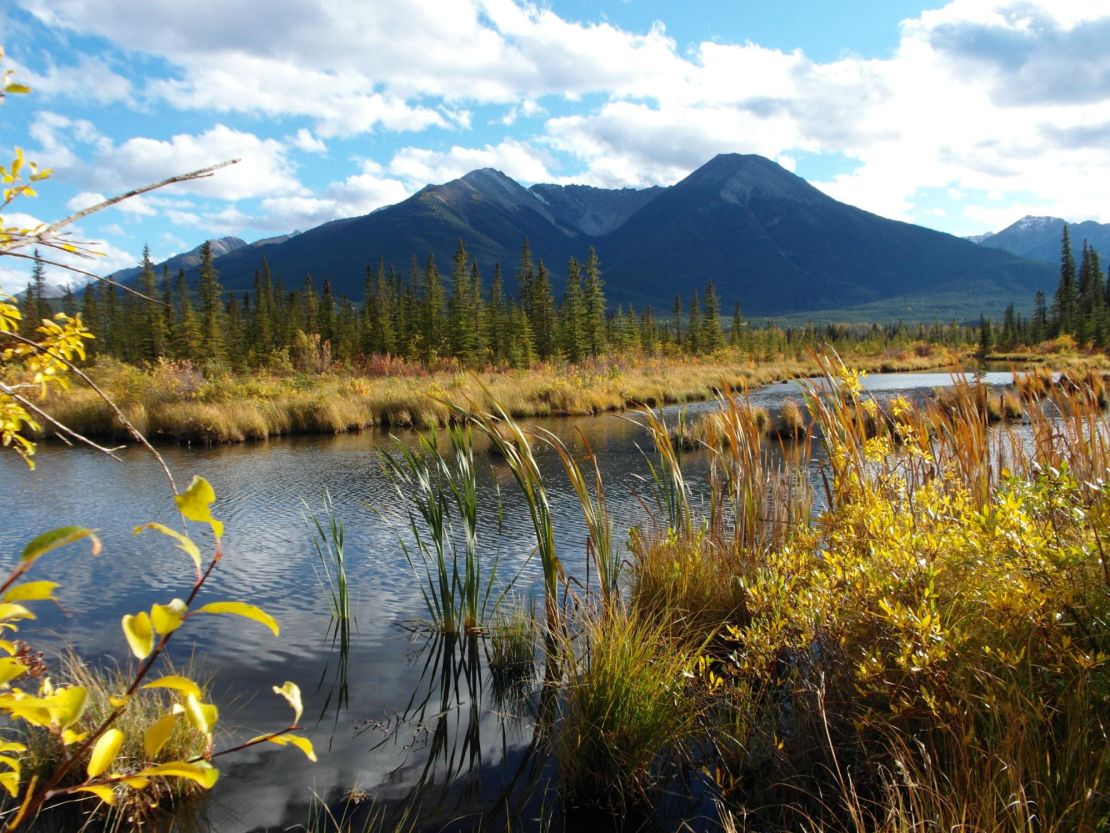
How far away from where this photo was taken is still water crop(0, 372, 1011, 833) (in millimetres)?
3941

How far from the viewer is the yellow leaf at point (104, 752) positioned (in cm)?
89

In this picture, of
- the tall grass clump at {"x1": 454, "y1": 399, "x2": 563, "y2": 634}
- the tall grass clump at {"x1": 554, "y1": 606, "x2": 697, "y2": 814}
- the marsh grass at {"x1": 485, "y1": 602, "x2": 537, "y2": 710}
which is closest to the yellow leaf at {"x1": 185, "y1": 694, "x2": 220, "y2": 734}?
the tall grass clump at {"x1": 554, "y1": 606, "x2": 697, "y2": 814}

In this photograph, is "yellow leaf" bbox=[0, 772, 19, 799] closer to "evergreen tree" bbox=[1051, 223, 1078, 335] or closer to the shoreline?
the shoreline

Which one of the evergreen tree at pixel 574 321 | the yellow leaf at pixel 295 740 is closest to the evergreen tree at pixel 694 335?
the evergreen tree at pixel 574 321

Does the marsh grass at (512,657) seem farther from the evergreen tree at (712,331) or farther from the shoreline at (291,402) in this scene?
the evergreen tree at (712,331)

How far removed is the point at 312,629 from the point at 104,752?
5.64 metres

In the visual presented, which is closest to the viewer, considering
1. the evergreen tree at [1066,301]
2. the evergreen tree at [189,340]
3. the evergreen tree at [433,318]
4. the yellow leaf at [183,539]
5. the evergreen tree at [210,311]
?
the yellow leaf at [183,539]

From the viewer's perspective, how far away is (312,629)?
20.3 ft

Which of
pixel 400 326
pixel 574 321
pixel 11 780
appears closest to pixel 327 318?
pixel 400 326

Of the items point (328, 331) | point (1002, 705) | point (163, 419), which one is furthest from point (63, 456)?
point (328, 331)

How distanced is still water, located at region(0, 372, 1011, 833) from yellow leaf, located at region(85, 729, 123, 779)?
421 mm

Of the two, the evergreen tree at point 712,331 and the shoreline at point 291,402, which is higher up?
the evergreen tree at point 712,331

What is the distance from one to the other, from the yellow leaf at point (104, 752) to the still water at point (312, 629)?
0.42 meters

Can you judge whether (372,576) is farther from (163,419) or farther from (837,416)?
(163,419)
